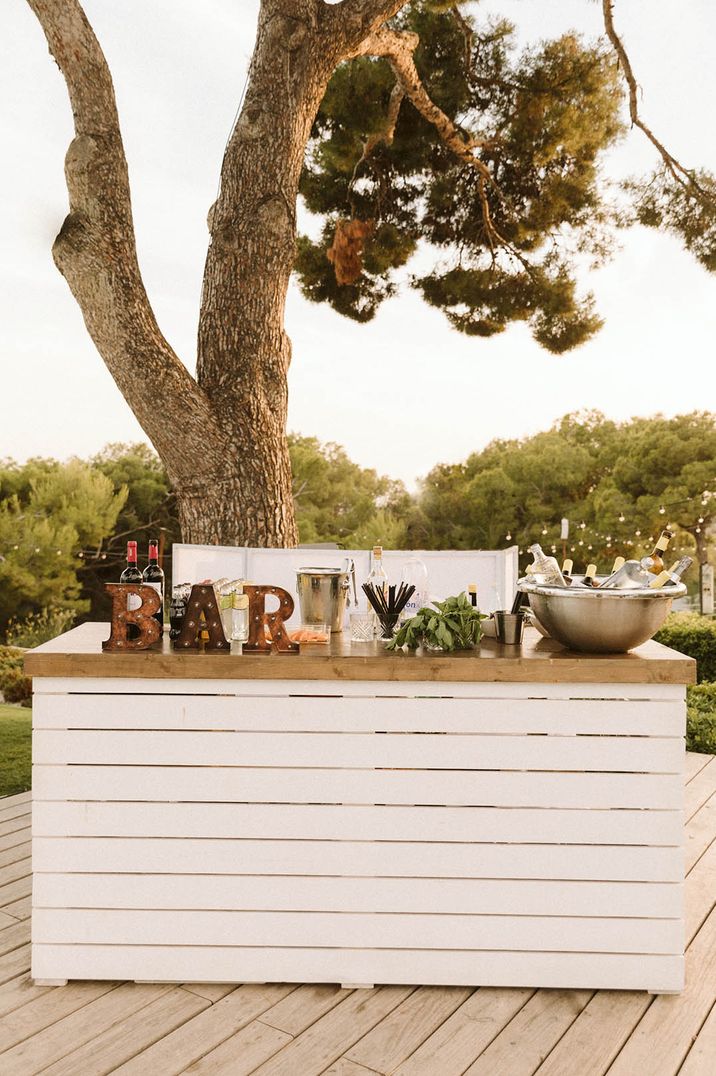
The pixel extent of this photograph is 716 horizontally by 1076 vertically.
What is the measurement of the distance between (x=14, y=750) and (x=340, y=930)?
2.76 meters

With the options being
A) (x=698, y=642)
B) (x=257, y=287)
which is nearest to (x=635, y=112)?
(x=257, y=287)

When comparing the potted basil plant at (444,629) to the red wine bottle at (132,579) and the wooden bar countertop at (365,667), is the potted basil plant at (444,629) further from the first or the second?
the red wine bottle at (132,579)

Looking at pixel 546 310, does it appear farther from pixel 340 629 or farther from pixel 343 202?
pixel 340 629

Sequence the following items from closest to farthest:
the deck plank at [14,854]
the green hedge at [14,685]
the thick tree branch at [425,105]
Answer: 1. the deck plank at [14,854]
2. the thick tree branch at [425,105]
3. the green hedge at [14,685]

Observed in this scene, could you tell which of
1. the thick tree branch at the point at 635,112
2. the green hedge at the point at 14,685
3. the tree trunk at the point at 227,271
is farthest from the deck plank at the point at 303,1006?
the thick tree branch at the point at 635,112

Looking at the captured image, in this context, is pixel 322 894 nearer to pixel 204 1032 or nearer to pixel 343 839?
pixel 343 839

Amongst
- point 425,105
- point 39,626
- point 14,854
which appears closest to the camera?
point 14,854

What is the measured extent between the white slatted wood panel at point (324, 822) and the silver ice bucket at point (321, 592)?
52 centimetres

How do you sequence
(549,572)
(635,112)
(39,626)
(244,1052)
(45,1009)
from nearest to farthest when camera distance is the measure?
1. (244,1052)
2. (45,1009)
3. (549,572)
4. (635,112)
5. (39,626)

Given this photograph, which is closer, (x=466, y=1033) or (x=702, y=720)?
(x=466, y=1033)

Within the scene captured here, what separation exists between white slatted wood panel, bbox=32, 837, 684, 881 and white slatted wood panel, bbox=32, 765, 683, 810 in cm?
10

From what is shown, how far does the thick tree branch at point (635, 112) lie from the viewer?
204 inches

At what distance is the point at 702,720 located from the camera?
4668 mm

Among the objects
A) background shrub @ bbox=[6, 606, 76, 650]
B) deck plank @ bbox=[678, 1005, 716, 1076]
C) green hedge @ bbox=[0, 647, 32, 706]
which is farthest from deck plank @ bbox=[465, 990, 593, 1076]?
background shrub @ bbox=[6, 606, 76, 650]
